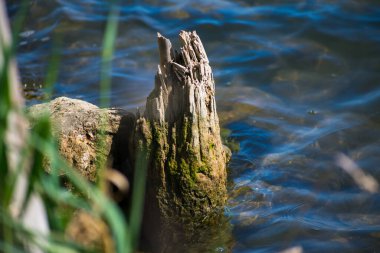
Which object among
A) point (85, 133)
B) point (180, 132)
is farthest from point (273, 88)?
point (85, 133)

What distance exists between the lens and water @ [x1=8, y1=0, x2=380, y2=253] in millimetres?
5840

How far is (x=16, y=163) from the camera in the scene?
2139 mm

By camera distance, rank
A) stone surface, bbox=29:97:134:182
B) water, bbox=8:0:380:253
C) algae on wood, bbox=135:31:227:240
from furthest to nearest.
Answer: water, bbox=8:0:380:253 → stone surface, bbox=29:97:134:182 → algae on wood, bbox=135:31:227:240

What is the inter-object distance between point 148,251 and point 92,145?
3.30 ft

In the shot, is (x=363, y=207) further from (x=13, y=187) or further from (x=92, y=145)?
(x=13, y=187)

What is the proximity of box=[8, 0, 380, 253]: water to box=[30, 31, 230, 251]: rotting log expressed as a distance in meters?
0.42

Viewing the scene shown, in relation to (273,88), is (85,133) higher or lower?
higher

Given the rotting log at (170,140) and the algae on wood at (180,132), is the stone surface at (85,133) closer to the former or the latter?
the rotting log at (170,140)

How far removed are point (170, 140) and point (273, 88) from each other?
3.59m

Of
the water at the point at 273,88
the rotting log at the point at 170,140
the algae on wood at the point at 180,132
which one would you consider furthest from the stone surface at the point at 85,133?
the water at the point at 273,88

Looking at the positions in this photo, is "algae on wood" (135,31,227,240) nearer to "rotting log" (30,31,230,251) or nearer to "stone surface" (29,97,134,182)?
"rotting log" (30,31,230,251)

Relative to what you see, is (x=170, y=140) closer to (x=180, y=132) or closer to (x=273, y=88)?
(x=180, y=132)

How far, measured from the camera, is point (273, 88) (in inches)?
329

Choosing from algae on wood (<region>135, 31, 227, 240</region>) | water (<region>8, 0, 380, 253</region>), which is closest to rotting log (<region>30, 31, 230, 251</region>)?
algae on wood (<region>135, 31, 227, 240</region>)
